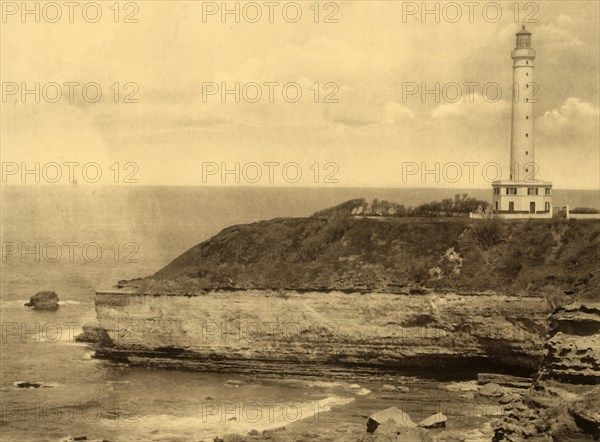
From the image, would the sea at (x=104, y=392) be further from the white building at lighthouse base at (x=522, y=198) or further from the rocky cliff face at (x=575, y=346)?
the white building at lighthouse base at (x=522, y=198)

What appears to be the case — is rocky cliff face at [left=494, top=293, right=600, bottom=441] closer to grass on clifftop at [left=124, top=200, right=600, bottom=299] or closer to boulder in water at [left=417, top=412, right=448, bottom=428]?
boulder in water at [left=417, top=412, right=448, bottom=428]

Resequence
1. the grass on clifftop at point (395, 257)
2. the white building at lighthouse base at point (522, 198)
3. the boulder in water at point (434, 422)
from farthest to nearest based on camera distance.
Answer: the white building at lighthouse base at point (522, 198)
the grass on clifftop at point (395, 257)
the boulder in water at point (434, 422)

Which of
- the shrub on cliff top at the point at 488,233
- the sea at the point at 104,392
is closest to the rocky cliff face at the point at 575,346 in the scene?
the sea at the point at 104,392

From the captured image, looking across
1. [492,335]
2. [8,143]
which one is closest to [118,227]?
[8,143]

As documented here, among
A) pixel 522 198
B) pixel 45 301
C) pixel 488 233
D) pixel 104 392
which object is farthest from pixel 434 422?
pixel 45 301

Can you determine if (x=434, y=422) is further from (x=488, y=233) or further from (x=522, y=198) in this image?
(x=522, y=198)

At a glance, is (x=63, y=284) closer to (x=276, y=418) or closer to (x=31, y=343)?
(x=31, y=343)

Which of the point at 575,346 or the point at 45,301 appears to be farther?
the point at 45,301
